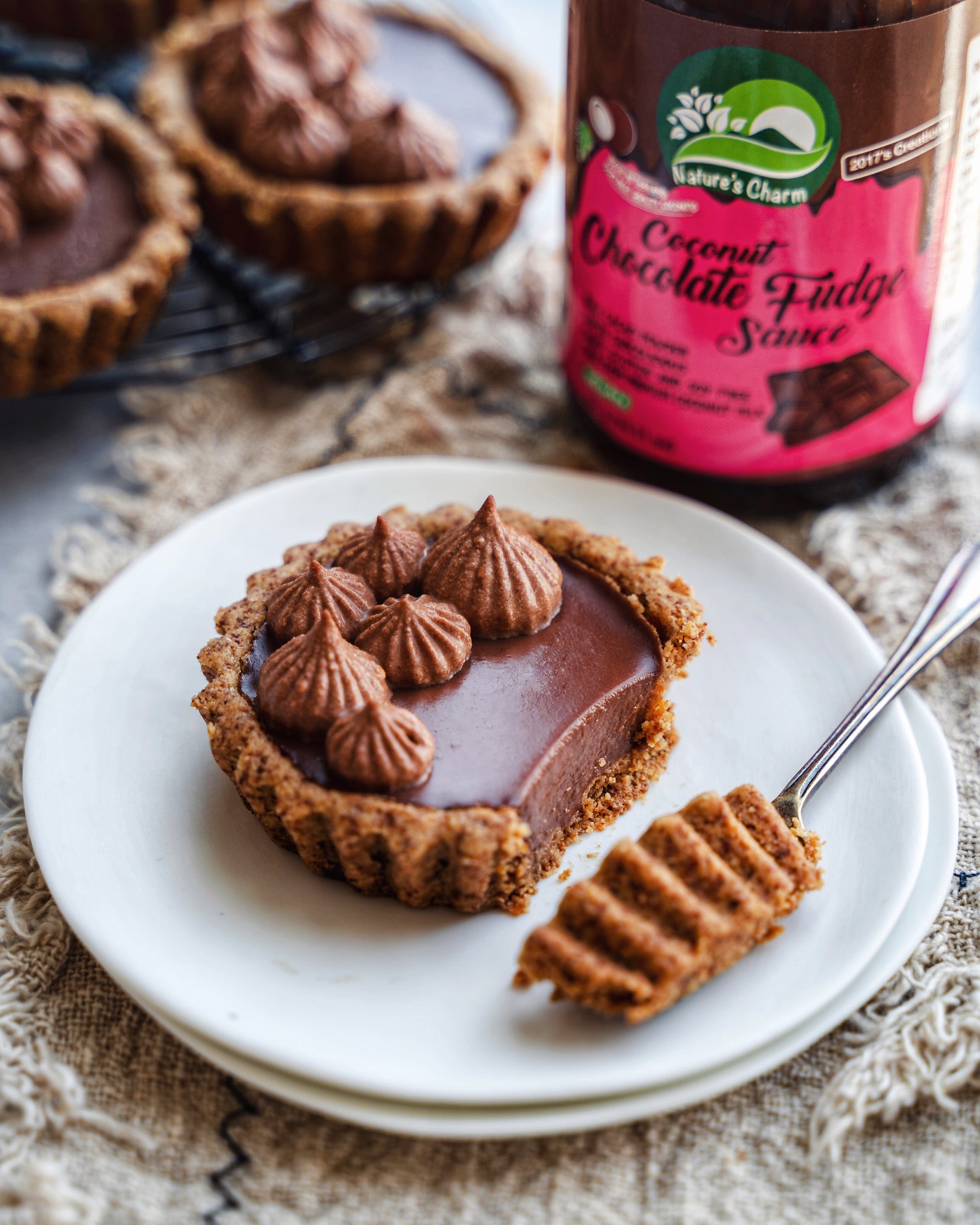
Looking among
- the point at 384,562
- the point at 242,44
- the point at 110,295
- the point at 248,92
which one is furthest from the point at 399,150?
the point at 384,562

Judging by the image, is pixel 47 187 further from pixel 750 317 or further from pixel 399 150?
pixel 750 317

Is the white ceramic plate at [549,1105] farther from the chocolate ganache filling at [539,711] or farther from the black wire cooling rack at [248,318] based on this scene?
the black wire cooling rack at [248,318]

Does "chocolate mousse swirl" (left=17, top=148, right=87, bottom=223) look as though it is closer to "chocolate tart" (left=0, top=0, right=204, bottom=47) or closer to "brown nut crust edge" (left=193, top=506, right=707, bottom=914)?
"chocolate tart" (left=0, top=0, right=204, bottom=47)

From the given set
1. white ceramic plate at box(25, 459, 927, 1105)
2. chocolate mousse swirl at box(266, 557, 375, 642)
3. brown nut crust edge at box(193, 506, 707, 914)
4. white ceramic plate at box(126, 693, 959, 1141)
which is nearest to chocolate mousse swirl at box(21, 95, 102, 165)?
white ceramic plate at box(25, 459, 927, 1105)

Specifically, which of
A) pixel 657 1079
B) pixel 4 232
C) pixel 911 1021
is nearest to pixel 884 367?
pixel 911 1021

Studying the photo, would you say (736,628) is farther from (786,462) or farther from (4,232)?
(4,232)
